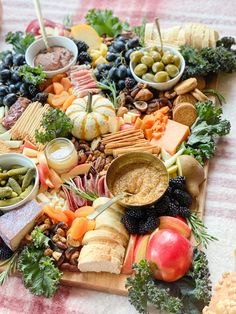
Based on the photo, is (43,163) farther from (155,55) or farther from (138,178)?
(155,55)

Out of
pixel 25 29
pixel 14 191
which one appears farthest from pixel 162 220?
pixel 25 29

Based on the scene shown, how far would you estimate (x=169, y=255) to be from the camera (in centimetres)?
204

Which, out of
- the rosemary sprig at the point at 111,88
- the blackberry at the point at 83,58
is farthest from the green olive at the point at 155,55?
the blackberry at the point at 83,58

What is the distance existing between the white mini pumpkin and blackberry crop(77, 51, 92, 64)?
1.11 ft

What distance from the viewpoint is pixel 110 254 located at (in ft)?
6.92

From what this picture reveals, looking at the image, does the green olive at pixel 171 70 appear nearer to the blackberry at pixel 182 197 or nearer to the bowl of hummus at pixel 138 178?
the bowl of hummus at pixel 138 178

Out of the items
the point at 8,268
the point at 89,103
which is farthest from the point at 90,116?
the point at 8,268

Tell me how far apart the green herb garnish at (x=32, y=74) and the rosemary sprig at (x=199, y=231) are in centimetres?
106

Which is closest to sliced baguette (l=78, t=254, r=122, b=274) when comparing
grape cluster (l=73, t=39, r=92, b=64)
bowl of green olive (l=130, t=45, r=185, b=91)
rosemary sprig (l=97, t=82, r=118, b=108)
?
rosemary sprig (l=97, t=82, r=118, b=108)

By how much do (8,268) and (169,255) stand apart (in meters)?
0.66

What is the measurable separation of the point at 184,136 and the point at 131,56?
0.54 m

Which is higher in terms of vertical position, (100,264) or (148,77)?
(148,77)

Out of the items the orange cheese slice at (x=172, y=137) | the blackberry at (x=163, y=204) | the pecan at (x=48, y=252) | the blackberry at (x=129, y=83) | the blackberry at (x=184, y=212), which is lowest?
the pecan at (x=48, y=252)

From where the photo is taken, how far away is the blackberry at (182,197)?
7.42 feet
